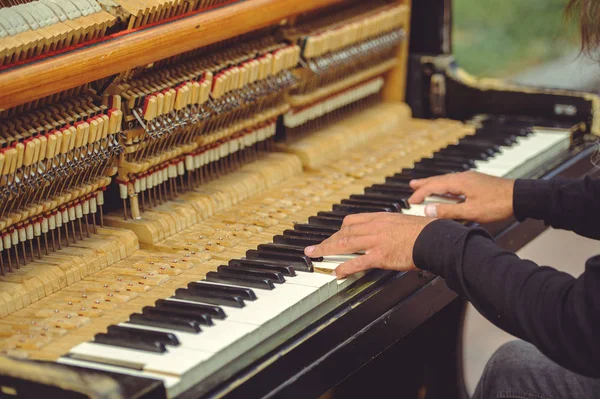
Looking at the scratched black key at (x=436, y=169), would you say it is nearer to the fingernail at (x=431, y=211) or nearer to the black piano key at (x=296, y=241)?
the fingernail at (x=431, y=211)

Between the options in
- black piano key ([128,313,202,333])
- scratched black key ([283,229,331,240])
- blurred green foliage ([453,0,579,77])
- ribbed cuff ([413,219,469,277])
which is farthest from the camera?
blurred green foliage ([453,0,579,77])

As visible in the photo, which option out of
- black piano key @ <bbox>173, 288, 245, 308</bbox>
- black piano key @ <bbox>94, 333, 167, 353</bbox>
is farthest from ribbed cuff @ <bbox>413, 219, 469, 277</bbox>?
black piano key @ <bbox>94, 333, 167, 353</bbox>

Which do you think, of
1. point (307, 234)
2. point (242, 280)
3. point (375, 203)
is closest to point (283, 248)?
point (307, 234)

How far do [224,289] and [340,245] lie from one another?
0.36 meters

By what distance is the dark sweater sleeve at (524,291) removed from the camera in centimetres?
197

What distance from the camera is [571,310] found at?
1.99 metres

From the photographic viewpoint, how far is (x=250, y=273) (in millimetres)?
2434

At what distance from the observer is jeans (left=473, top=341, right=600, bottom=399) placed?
262 centimetres

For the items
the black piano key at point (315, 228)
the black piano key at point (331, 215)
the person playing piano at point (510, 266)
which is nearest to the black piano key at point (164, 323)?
the person playing piano at point (510, 266)

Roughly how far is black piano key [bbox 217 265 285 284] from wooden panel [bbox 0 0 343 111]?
63cm

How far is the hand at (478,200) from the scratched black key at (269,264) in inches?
24.2

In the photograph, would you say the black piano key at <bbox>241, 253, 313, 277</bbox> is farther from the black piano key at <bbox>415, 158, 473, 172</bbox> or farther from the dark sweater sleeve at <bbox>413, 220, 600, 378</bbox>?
the black piano key at <bbox>415, 158, 473, 172</bbox>

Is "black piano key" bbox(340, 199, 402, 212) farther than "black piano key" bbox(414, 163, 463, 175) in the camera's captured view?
No

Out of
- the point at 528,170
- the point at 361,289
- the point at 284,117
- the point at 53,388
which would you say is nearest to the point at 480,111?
the point at 528,170
